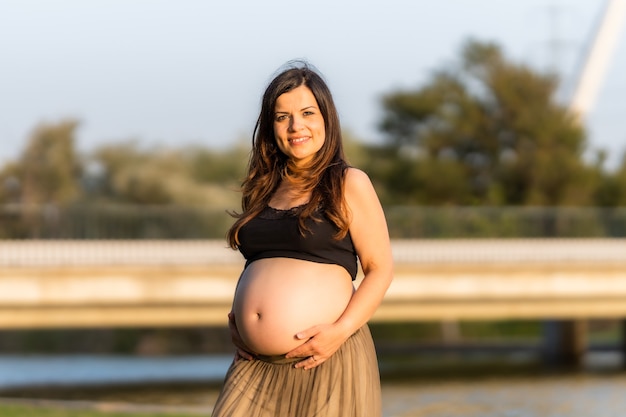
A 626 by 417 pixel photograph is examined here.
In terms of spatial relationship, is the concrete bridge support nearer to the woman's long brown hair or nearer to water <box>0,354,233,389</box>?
water <box>0,354,233,389</box>

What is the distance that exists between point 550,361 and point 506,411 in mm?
12104

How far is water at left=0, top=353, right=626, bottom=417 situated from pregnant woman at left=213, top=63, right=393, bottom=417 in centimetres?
996

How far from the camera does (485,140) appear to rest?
1973 inches

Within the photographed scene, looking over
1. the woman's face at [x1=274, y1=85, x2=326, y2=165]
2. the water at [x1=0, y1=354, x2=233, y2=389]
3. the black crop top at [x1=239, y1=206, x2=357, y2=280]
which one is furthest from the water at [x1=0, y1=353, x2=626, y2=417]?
the woman's face at [x1=274, y1=85, x2=326, y2=165]

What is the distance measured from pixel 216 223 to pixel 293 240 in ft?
83.0

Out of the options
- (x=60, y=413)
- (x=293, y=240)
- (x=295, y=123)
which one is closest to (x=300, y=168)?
(x=295, y=123)

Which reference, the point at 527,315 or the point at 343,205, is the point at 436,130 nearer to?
the point at 527,315

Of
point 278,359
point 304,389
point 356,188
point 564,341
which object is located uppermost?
point 356,188

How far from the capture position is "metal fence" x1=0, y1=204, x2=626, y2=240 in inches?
1102

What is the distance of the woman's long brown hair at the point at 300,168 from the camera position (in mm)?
4641

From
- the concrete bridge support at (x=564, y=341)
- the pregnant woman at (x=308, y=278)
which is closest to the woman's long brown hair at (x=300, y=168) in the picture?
the pregnant woman at (x=308, y=278)

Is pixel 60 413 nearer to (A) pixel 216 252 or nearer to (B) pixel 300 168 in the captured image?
(B) pixel 300 168

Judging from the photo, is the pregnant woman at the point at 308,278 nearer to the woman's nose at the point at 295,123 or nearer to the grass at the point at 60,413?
the woman's nose at the point at 295,123

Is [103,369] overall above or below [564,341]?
above
